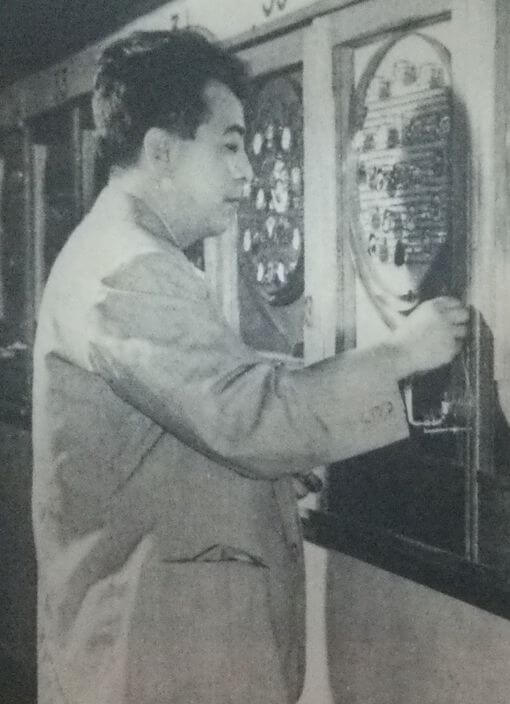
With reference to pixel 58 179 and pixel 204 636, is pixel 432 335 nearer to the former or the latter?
pixel 204 636

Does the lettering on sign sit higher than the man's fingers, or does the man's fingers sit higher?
the lettering on sign

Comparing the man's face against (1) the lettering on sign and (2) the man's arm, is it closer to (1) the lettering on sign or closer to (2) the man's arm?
(2) the man's arm

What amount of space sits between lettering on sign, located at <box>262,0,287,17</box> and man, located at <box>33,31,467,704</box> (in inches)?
8.8

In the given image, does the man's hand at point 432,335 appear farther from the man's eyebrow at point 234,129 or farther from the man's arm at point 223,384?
the man's eyebrow at point 234,129

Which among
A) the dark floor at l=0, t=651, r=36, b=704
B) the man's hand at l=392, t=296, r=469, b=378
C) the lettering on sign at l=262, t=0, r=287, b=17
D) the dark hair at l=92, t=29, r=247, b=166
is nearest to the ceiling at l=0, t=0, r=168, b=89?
the lettering on sign at l=262, t=0, r=287, b=17

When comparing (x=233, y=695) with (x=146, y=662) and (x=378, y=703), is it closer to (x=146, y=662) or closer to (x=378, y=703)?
(x=146, y=662)

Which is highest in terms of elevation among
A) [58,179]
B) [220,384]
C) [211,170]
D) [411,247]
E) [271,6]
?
[271,6]

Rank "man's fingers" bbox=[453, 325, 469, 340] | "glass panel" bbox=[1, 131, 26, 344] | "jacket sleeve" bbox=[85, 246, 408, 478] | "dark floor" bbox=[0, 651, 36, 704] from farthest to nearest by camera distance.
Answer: "dark floor" bbox=[0, 651, 36, 704], "glass panel" bbox=[1, 131, 26, 344], "man's fingers" bbox=[453, 325, 469, 340], "jacket sleeve" bbox=[85, 246, 408, 478]

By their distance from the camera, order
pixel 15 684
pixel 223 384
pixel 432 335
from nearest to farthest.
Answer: pixel 223 384 → pixel 432 335 → pixel 15 684

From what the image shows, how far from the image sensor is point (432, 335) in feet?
3.45

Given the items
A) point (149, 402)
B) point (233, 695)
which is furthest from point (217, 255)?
point (233, 695)

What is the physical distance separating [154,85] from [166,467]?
52 cm

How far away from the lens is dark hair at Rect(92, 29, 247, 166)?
3.79 ft

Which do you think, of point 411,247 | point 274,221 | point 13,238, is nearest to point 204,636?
point 411,247
